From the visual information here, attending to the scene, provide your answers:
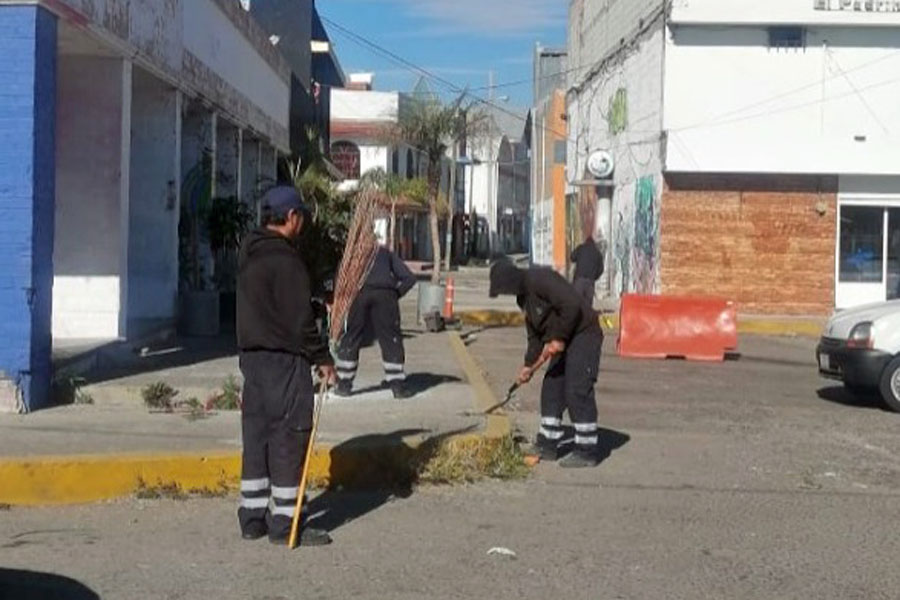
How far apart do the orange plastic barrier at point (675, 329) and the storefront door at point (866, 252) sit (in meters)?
9.08

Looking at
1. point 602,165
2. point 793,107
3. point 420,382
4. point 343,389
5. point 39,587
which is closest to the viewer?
point 39,587

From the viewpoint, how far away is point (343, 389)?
12.7 m

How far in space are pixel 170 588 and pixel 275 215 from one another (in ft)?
7.14

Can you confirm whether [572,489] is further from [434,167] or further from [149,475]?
[434,167]

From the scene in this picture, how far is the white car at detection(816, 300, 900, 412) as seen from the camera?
13836 mm

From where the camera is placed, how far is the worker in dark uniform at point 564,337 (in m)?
9.99

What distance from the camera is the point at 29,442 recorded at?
977 cm

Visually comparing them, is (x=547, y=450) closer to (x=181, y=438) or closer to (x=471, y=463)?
(x=471, y=463)

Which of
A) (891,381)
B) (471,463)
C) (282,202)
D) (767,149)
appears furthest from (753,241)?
(282,202)

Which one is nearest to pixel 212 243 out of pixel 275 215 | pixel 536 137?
pixel 275 215

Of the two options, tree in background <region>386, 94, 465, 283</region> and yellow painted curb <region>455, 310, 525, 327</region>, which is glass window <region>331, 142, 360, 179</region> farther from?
yellow painted curb <region>455, 310, 525, 327</region>

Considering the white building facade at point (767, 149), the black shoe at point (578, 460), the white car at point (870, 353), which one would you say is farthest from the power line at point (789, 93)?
the black shoe at point (578, 460)

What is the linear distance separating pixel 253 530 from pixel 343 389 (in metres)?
5.02

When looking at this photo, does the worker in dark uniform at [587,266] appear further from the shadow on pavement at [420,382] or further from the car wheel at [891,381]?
the car wheel at [891,381]
